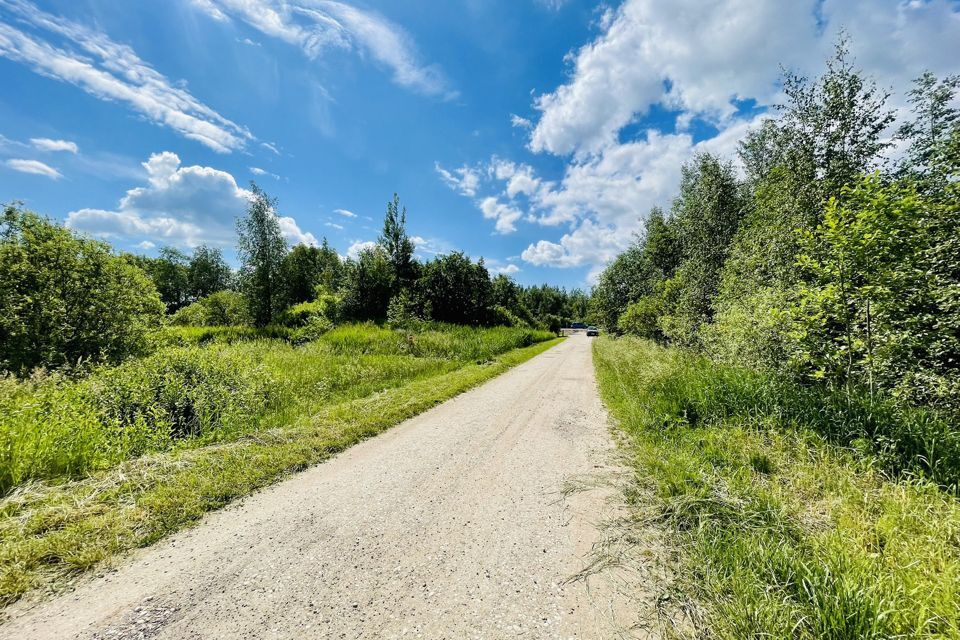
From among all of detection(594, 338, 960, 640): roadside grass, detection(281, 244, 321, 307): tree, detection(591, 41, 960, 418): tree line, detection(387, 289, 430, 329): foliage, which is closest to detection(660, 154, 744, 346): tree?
detection(591, 41, 960, 418): tree line

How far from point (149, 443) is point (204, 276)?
88341 mm

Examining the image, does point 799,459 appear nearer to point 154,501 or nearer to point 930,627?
point 930,627

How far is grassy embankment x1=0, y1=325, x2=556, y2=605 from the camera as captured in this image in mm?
3111

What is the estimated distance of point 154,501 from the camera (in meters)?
3.63

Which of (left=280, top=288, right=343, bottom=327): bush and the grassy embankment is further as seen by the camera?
(left=280, top=288, right=343, bottom=327): bush

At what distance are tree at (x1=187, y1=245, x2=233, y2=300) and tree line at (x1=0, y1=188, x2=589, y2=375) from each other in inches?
8.7

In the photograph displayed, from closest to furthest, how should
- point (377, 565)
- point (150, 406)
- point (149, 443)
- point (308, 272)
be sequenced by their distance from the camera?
point (377, 565) → point (149, 443) → point (150, 406) → point (308, 272)

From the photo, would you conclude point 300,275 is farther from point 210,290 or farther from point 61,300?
point 210,290

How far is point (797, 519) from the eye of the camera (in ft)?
11.2

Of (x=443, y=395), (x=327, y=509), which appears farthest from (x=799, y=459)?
(x=443, y=395)

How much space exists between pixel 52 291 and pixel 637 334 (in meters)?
29.6

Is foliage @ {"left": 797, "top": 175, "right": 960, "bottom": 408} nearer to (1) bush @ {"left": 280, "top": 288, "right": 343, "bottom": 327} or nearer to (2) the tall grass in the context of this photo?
(2) the tall grass

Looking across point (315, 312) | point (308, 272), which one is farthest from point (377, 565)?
point (308, 272)

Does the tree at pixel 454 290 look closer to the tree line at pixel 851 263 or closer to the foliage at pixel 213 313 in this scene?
the foliage at pixel 213 313
